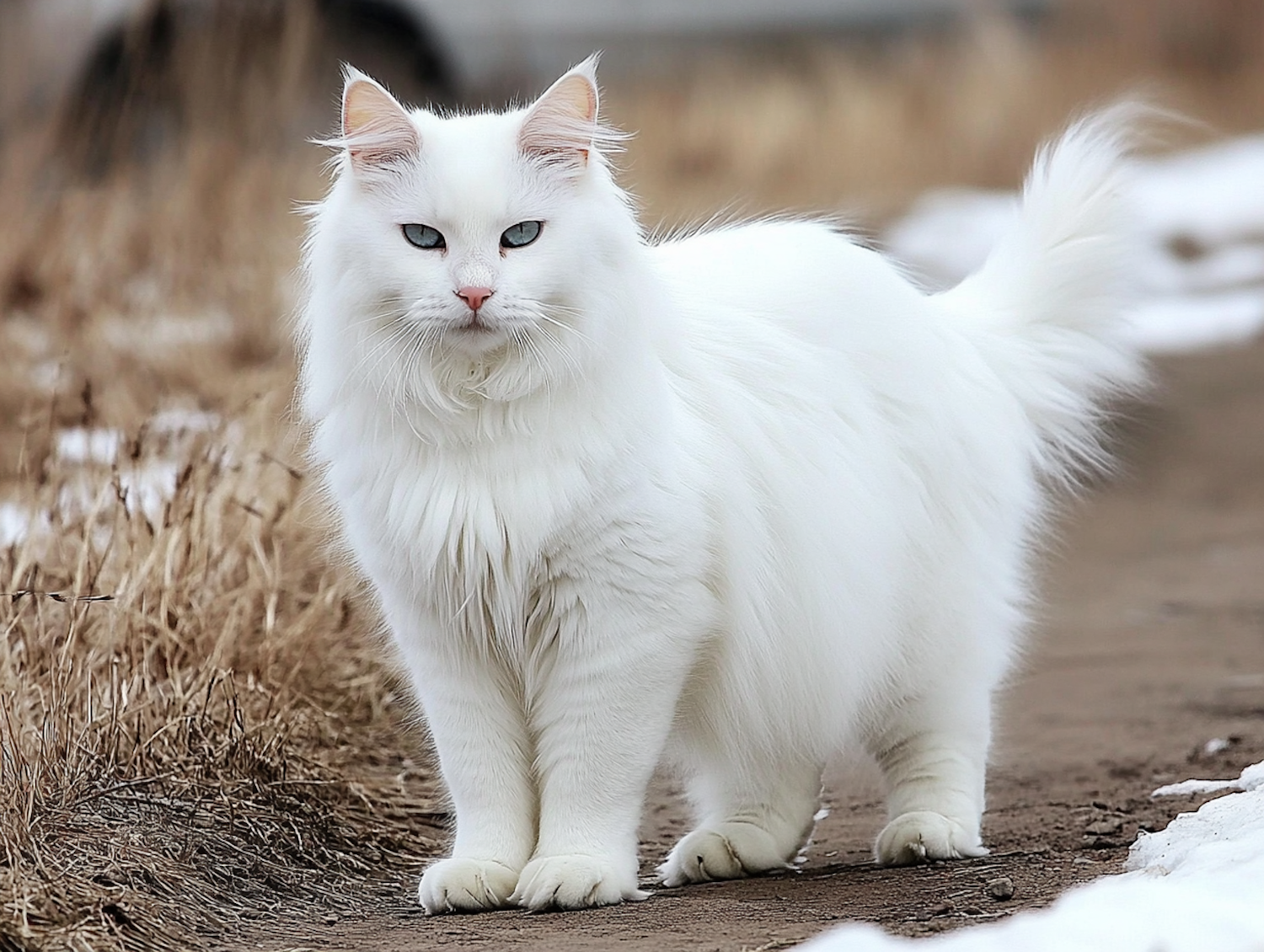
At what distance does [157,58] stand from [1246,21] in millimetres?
8298

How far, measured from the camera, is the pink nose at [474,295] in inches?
107

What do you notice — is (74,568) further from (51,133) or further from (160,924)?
(51,133)

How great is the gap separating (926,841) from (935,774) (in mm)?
176

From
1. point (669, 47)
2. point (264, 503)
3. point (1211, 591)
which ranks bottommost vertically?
point (1211, 591)

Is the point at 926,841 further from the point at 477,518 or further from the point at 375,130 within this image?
the point at 375,130

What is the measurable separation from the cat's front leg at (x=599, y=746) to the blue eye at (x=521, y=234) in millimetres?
637

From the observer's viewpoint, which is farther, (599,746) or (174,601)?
(174,601)

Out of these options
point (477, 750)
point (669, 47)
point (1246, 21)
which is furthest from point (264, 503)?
point (1246, 21)

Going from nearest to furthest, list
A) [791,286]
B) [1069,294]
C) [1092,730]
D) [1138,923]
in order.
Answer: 1. [1138,923]
2. [791,286]
3. [1069,294]
4. [1092,730]

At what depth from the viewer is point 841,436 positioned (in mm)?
3283

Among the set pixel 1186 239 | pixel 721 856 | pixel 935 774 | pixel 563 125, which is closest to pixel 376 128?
pixel 563 125

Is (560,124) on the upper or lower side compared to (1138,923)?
upper

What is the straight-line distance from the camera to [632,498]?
285 cm

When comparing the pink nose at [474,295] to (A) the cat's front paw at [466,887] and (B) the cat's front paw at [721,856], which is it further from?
(B) the cat's front paw at [721,856]
